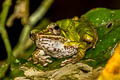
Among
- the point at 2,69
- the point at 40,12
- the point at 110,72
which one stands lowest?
the point at 110,72

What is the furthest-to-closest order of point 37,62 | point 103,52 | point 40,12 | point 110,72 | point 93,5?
point 93,5 → point 40,12 → point 37,62 → point 103,52 → point 110,72

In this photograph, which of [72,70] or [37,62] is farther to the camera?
[37,62]

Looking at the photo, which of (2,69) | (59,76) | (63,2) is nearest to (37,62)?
(2,69)

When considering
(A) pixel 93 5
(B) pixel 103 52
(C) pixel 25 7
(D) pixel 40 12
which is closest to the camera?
(B) pixel 103 52

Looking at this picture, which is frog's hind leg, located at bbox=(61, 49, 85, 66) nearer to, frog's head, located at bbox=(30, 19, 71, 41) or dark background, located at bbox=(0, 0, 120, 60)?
frog's head, located at bbox=(30, 19, 71, 41)

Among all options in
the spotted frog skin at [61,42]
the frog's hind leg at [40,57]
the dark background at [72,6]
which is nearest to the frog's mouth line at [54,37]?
the spotted frog skin at [61,42]

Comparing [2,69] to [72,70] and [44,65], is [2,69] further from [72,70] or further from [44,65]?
[72,70]

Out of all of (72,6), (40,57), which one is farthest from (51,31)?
(72,6)

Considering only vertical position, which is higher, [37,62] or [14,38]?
[14,38]
